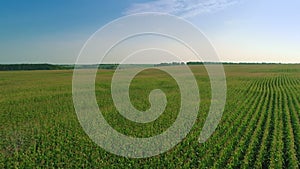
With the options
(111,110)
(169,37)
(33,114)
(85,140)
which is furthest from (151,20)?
(33,114)

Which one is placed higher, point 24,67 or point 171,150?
point 24,67

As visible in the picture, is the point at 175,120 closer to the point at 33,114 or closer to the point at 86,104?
the point at 86,104

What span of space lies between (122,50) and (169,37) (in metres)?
1.44

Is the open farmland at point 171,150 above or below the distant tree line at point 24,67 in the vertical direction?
below

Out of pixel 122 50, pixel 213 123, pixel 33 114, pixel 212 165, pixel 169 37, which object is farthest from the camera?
pixel 33 114

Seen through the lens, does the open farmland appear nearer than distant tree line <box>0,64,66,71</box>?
Yes

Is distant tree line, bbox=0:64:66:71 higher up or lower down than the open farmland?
higher up

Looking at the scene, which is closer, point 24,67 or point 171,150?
point 171,150

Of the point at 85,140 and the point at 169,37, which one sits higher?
the point at 169,37

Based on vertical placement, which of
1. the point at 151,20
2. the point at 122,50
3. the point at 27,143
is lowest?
the point at 27,143

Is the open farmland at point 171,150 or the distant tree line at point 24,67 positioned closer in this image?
the open farmland at point 171,150

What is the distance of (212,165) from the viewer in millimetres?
8812

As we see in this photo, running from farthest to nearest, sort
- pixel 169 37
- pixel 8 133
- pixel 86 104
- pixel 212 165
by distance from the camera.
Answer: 1. pixel 86 104
2. pixel 8 133
3. pixel 212 165
4. pixel 169 37

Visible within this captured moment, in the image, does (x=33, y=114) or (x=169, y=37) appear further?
(x=33, y=114)
